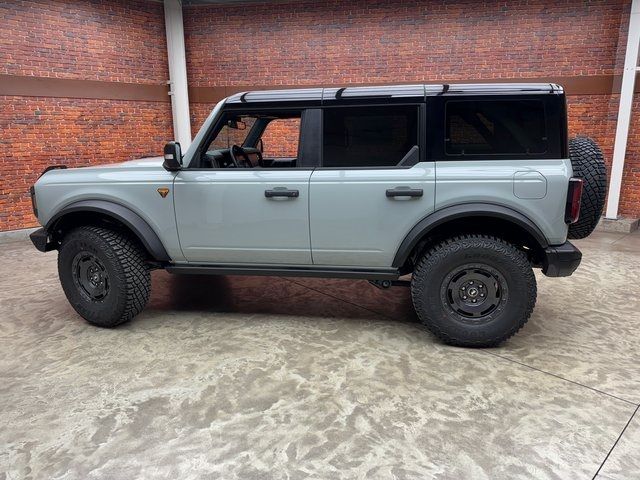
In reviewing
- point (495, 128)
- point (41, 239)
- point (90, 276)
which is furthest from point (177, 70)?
point (495, 128)

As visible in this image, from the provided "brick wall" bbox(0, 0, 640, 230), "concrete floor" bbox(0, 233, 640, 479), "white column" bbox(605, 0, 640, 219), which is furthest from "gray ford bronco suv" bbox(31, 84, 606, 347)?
"white column" bbox(605, 0, 640, 219)

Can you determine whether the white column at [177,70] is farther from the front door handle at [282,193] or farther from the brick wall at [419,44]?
the front door handle at [282,193]

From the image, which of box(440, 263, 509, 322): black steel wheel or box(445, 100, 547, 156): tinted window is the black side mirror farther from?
box(440, 263, 509, 322): black steel wheel

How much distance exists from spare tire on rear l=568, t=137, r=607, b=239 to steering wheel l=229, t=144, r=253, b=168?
266 centimetres

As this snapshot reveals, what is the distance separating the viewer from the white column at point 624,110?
7.66 metres

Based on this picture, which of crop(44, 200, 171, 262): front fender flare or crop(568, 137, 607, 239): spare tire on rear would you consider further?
crop(44, 200, 171, 262): front fender flare

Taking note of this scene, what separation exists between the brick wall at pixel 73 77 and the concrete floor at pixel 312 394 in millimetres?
4376

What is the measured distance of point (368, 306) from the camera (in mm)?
4531

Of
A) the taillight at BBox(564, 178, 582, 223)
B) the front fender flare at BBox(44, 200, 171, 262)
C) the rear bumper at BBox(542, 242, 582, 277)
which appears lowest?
the rear bumper at BBox(542, 242, 582, 277)

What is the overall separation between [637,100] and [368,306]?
7.08 meters

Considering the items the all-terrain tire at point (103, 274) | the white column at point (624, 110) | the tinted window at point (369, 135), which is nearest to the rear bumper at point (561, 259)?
the tinted window at point (369, 135)

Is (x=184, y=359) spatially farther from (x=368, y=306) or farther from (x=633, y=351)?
(x=633, y=351)

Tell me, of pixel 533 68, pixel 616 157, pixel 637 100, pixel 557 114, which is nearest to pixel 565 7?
pixel 533 68

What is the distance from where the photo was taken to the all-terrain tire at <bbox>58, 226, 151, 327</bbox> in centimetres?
388
